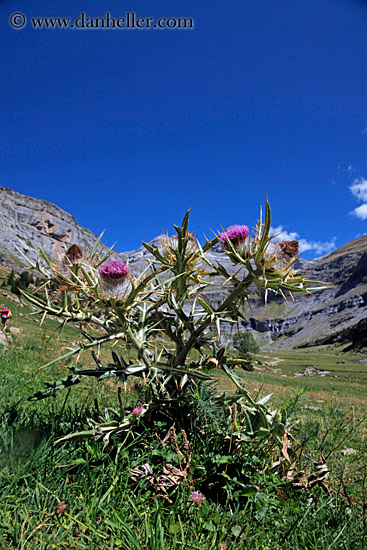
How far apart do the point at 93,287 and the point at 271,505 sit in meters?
1.99

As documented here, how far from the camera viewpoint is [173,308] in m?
2.55

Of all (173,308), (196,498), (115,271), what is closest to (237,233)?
(173,308)

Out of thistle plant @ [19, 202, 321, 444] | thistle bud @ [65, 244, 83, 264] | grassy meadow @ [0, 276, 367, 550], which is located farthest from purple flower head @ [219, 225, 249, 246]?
thistle bud @ [65, 244, 83, 264]

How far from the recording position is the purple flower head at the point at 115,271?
8.97 feet

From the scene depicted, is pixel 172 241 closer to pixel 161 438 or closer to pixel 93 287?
pixel 93 287

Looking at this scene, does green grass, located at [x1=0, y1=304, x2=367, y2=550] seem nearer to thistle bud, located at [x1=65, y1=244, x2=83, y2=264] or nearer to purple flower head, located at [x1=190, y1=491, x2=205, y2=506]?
purple flower head, located at [x1=190, y1=491, x2=205, y2=506]

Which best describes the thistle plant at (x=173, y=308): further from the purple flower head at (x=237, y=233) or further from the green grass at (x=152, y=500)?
the green grass at (x=152, y=500)

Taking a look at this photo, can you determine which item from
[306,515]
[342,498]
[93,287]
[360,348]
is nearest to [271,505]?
[306,515]

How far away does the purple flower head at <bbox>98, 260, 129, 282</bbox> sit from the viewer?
2733 millimetres

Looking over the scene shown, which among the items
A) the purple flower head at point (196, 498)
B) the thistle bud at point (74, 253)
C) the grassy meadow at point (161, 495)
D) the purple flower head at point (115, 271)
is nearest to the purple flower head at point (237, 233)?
the purple flower head at point (115, 271)

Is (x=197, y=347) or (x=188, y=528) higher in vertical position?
(x=197, y=347)

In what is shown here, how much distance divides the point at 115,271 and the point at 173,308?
63 cm

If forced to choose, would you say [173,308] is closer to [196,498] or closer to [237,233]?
[237,233]

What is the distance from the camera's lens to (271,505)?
2.19m
